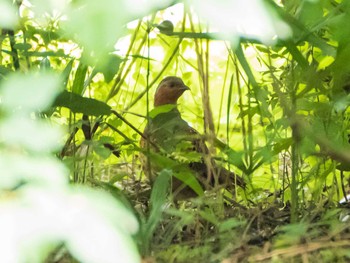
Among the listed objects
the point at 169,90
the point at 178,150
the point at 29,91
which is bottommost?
the point at 169,90

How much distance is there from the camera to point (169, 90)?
3.34 metres

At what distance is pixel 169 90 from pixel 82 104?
6.04 ft

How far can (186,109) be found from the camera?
2723 millimetres

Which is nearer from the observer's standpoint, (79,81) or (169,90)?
(79,81)

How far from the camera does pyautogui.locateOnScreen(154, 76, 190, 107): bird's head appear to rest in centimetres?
318

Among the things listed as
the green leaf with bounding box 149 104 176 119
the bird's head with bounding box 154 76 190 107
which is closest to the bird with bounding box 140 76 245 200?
the green leaf with bounding box 149 104 176 119

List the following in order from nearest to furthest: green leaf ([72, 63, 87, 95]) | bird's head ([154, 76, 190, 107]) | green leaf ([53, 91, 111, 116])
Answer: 1. green leaf ([53, 91, 111, 116])
2. green leaf ([72, 63, 87, 95])
3. bird's head ([154, 76, 190, 107])

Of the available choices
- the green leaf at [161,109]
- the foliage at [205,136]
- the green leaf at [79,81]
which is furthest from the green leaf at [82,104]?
the green leaf at [161,109]

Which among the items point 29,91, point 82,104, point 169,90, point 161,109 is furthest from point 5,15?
point 169,90

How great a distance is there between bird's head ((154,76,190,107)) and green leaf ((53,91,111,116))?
5.19 feet

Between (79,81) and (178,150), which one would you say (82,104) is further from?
(178,150)

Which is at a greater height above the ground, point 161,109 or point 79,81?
point 79,81

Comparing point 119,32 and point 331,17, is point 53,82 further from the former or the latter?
point 331,17

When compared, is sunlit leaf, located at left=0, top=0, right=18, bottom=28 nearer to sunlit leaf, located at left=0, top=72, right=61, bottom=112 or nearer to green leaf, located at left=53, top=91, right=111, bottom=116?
sunlit leaf, located at left=0, top=72, right=61, bottom=112
